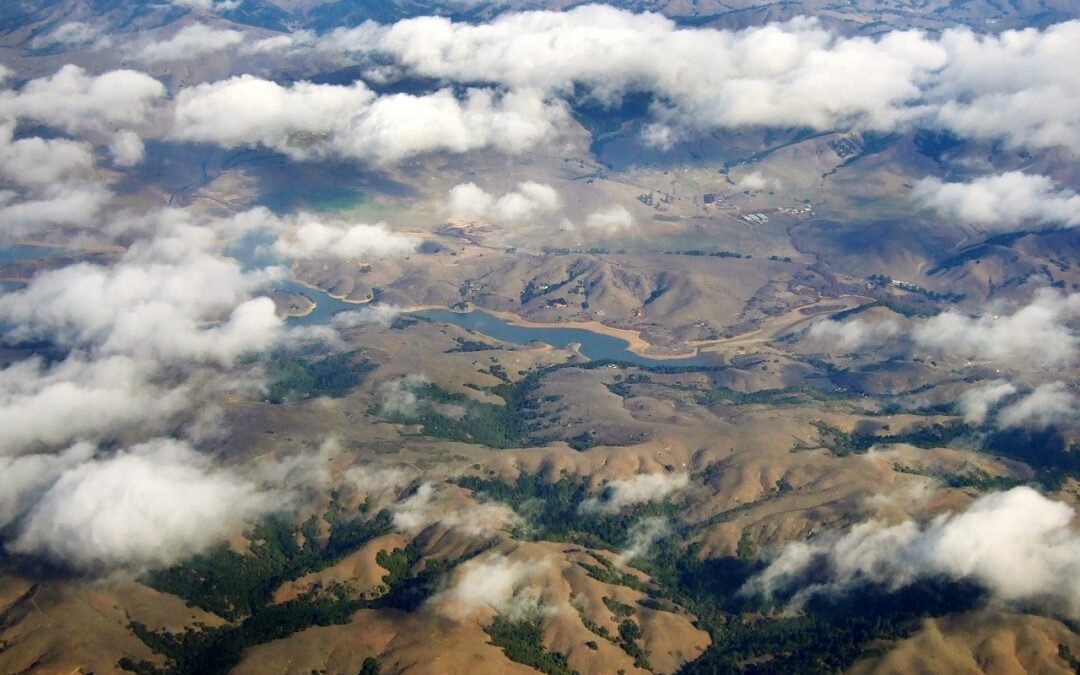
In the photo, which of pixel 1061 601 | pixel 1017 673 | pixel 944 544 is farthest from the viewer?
pixel 944 544

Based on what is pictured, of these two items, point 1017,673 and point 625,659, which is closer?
point 1017,673

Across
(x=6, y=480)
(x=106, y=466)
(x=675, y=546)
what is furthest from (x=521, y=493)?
(x=6, y=480)

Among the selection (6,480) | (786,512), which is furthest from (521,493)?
(6,480)

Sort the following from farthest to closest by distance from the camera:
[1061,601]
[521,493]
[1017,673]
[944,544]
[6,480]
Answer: [521,493]
[6,480]
[944,544]
[1061,601]
[1017,673]

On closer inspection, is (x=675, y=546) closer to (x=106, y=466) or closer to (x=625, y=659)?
(x=625, y=659)

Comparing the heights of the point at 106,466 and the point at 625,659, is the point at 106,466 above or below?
above

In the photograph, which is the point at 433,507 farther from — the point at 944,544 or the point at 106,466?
the point at 944,544

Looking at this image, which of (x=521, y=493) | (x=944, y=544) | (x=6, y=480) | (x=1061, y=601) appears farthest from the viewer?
(x=521, y=493)

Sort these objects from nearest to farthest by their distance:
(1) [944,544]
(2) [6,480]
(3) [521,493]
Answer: (1) [944,544], (2) [6,480], (3) [521,493]

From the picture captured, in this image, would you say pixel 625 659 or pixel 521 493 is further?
pixel 521 493
